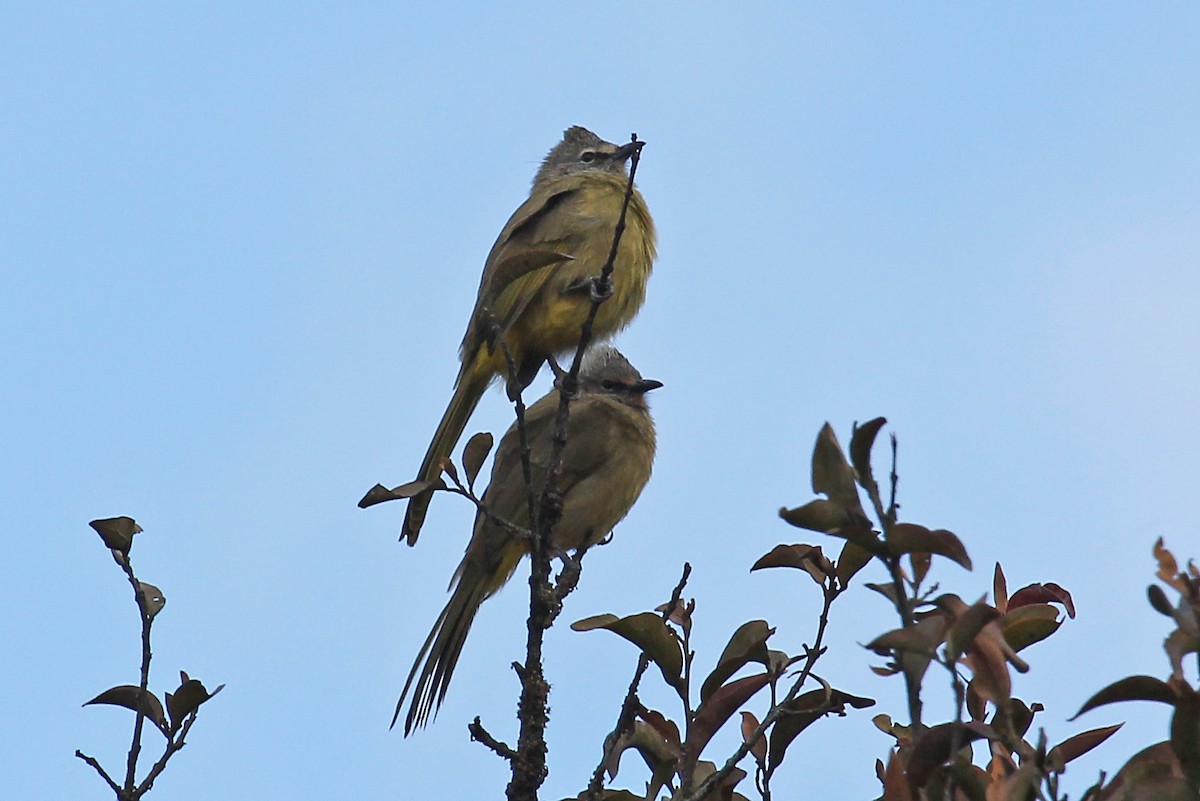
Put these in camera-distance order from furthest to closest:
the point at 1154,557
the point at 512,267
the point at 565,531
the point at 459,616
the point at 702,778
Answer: the point at 565,531, the point at 459,616, the point at 512,267, the point at 702,778, the point at 1154,557

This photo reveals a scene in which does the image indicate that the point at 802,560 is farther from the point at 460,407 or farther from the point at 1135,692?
the point at 460,407

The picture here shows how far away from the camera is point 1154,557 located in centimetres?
199

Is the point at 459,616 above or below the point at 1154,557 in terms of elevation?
above

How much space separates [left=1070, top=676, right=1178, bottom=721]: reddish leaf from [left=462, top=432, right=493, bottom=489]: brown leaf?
2.14m

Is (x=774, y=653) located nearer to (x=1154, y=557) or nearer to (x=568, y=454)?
(x=1154, y=557)

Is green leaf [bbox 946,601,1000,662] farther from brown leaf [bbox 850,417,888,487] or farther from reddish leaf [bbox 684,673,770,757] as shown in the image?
reddish leaf [bbox 684,673,770,757]

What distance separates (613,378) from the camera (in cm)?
741

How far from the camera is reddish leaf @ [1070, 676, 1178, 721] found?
6.91 feet

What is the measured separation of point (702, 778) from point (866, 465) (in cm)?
137

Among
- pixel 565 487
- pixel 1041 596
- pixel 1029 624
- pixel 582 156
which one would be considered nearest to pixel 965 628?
pixel 1029 624

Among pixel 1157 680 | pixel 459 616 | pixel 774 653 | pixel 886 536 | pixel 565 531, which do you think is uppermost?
pixel 565 531

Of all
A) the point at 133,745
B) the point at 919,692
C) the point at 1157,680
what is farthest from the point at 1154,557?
the point at 133,745

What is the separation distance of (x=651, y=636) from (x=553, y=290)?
3.65 metres

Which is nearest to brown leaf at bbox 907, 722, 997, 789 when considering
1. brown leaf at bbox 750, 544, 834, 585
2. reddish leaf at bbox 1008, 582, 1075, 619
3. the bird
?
reddish leaf at bbox 1008, 582, 1075, 619
